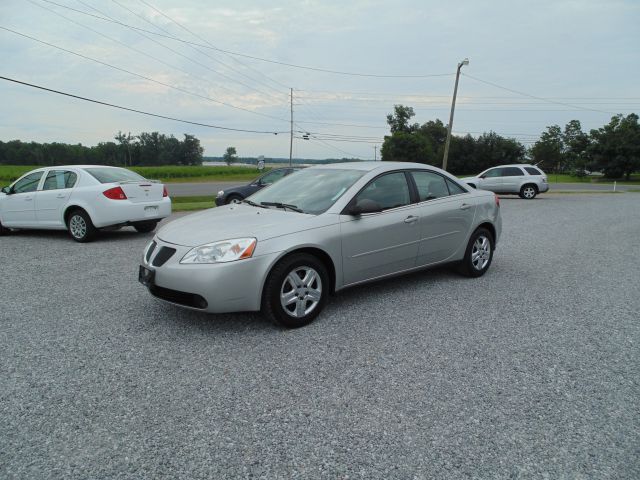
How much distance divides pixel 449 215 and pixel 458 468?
374cm

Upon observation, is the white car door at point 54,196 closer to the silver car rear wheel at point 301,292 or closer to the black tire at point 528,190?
the silver car rear wheel at point 301,292

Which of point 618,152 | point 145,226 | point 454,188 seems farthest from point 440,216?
point 618,152

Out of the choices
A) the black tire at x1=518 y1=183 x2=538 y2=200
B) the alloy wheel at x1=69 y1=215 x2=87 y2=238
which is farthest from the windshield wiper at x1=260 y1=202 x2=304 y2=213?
the black tire at x1=518 y1=183 x2=538 y2=200

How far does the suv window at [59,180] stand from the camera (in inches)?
363

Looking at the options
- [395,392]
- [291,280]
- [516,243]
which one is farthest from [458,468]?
[516,243]

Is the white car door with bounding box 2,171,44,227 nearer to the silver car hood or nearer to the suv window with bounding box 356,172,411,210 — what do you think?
the silver car hood

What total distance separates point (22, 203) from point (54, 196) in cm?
94

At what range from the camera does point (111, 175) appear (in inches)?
370

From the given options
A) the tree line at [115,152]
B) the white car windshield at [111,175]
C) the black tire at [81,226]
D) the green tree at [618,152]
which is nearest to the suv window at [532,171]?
the white car windshield at [111,175]

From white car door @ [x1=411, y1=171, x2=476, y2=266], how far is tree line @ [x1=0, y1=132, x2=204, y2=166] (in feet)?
303

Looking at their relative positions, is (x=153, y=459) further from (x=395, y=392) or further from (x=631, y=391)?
(x=631, y=391)

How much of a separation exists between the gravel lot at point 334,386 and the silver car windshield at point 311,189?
1.17 m

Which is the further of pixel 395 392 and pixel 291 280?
pixel 291 280

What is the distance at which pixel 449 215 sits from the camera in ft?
18.7
